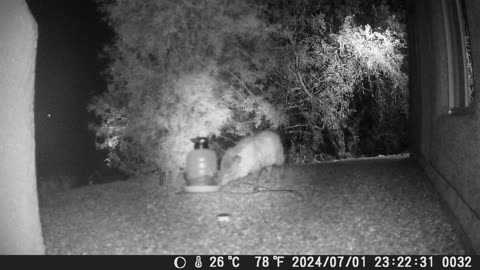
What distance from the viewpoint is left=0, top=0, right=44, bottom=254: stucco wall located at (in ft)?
14.2

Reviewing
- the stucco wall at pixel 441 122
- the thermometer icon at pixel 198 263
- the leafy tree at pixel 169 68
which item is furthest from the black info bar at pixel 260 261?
the leafy tree at pixel 169 68

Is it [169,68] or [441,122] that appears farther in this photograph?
[169,68]

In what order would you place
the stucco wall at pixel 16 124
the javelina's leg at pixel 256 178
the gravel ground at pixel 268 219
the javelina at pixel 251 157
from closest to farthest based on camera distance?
the stucco wall at pixel 16 124 < the gravel ground at pixel 268 219 < the javelina's leg at pixel 256 178 < the javelina at pixel 251 157

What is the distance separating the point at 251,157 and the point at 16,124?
4.66m

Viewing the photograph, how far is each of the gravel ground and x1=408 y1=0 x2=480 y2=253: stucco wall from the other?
0.33m

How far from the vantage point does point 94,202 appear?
8180 millimetres

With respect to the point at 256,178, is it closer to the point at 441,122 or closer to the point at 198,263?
the point at 441,122

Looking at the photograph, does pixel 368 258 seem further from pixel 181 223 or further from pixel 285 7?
pixel 285 7

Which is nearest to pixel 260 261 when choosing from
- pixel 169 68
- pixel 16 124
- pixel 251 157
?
→ pixel 16 124

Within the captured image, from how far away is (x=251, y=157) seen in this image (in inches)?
336

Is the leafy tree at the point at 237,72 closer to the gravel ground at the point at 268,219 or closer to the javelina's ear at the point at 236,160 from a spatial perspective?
the javelina's ear at the point at 236,160

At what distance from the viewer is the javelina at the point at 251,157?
8.44 m

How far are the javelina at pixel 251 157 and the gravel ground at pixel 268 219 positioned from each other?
0.82ft

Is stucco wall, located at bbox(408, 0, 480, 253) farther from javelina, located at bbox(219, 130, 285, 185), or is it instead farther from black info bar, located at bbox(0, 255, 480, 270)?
javelina, located at bbox(219, 130, 285, 185)
